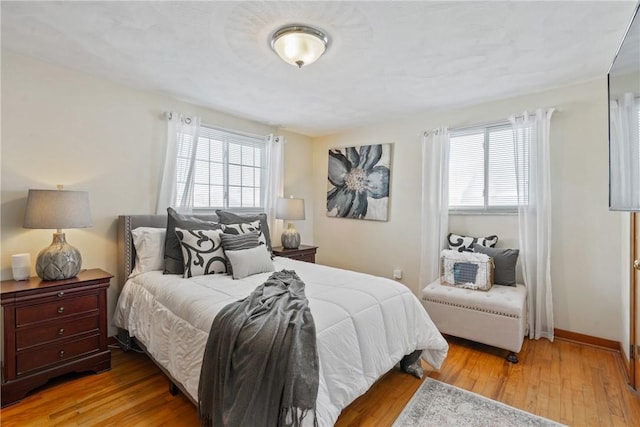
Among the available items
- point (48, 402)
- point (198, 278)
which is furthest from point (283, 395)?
point (48, 402)

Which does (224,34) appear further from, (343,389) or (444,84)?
(343,389)

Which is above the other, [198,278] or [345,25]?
[345,25]

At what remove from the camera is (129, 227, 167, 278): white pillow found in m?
2.63

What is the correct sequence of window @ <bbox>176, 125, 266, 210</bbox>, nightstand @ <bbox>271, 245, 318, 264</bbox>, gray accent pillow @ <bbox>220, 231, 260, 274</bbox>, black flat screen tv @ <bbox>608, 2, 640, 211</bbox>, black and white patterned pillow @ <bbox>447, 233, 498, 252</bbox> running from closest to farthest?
black flat screen tv @ <bbox>608, 2, 640, 211</bbox> < gray accent pillow @ <bbox>220, 231, 260, 274</bbox> < black and white patterned pillow @ <bbox>447, 233, 498, 252</bbox> < window @ <bbox>176, 125, 266, 210</bbox> < nightstand @ <bbox>271, 245, 318, 264</bbox>

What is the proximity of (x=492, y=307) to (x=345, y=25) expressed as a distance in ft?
8.00

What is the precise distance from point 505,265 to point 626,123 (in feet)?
5.01

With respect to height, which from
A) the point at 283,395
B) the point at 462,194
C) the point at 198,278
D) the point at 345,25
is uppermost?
the point at 345,25

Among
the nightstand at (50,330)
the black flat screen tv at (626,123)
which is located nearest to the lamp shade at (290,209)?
the nightstand at (50,330)

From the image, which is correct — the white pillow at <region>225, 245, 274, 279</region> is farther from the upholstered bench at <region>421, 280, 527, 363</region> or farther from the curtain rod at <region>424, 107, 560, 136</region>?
the curtain rod at <region>424, 107, 560, 136</region>

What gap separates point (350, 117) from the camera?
3879mm

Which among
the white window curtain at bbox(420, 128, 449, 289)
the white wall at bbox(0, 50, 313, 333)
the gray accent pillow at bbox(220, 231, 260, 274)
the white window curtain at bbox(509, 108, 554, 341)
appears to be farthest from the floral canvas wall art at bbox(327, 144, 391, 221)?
the white wall at bbox(0, 50, 313, 333)

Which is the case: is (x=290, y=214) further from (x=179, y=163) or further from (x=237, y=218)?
(x=179, y=163)

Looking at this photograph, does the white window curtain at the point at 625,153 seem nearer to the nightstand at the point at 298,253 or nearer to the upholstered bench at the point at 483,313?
the upholstered bench at the point at 483,313

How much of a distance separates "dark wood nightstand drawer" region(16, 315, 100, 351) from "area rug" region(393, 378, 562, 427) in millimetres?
2238
